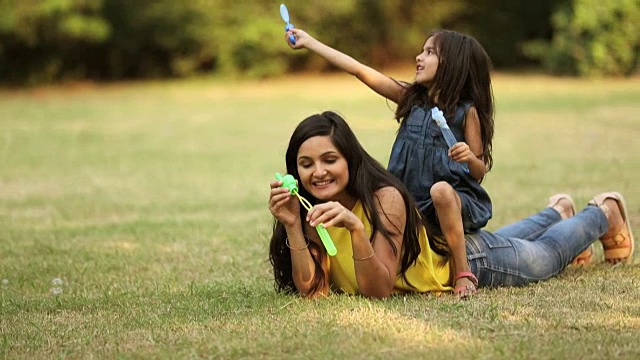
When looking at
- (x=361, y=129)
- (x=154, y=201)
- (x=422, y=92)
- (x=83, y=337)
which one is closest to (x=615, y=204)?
(x=422, y=92)

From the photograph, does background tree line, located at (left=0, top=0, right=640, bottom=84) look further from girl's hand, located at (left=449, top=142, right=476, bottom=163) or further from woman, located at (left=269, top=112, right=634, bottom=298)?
girl's hand, located at (left=449, top=142, right=476, bottom=163)

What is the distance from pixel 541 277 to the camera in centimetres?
500

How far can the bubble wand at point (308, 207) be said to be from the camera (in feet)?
13.4

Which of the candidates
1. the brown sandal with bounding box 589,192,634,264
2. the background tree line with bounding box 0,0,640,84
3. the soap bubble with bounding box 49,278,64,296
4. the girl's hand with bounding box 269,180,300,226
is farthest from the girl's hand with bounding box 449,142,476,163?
the background tree line with bounding box 0,0,640,84

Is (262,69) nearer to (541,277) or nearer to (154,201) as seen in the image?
(154,201)

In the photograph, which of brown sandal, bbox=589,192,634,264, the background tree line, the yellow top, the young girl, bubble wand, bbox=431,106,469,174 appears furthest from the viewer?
the background tree line

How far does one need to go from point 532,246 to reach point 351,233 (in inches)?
49.8

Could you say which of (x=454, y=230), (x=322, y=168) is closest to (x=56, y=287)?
(x=322, y=168)

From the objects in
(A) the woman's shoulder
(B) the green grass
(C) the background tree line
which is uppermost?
(C) the background tree line

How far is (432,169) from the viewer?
4801 mm

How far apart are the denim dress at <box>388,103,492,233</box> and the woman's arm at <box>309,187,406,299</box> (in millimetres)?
374

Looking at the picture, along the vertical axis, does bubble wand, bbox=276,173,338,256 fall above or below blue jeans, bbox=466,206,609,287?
above

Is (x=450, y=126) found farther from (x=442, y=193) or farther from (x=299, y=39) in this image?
(x=299, y=39)

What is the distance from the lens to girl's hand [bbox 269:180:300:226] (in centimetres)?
423
